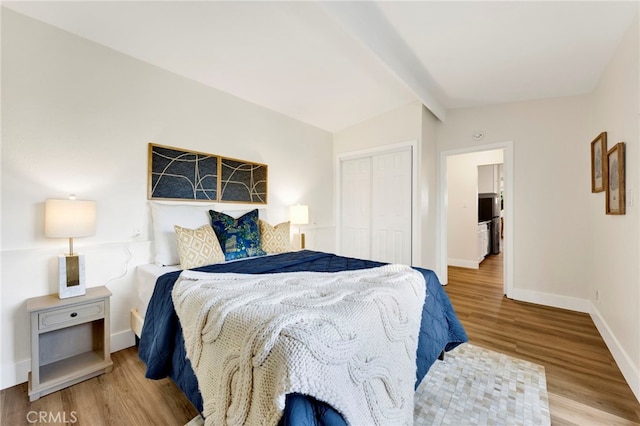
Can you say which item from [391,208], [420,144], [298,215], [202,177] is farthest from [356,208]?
[202,177]

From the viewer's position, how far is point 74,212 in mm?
1767

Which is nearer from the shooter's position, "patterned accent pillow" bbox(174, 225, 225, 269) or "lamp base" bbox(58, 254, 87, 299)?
"lamp base" bbox(58, 254, 87, 299)

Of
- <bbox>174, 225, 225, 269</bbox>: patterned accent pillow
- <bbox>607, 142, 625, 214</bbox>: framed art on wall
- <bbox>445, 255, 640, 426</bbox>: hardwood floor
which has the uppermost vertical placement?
<bbox>607, 142, 625, 214</bbox>: framed art on wall

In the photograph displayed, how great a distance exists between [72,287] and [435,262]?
12.7ft

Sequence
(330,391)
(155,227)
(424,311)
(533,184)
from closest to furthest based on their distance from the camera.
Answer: (330,391) < (424,311) < (155,227) < (533,184)

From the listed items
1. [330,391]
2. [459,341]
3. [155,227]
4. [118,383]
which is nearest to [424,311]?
[459,341]

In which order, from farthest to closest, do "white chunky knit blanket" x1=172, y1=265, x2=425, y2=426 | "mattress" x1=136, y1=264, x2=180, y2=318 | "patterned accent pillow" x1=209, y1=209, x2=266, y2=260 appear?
"patterned accent pillow" x1=209, y1=209, x2=266, y2=260
"mattress" x1=136, y1=264, x2=180, y2=318
"white chunky knit blanket" x1=172, y1=265, x2=425, y2=426

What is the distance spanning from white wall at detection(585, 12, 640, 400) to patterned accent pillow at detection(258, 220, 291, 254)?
2.68m

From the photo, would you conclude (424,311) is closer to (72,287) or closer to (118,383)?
(118,383)

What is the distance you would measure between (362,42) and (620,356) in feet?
9.78

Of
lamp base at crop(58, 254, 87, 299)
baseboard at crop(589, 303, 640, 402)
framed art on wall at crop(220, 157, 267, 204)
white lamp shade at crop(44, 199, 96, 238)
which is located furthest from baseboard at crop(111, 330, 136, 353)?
baseboard at crop(589, 303, 640, 402)

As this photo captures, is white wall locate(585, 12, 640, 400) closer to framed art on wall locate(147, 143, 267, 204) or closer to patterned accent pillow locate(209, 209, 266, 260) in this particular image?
patterned accent pillow locate(209, 209, 266, 260)

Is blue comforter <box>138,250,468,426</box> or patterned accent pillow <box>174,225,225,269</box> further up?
patterned accent pillow <box>174,225,225,269</box>

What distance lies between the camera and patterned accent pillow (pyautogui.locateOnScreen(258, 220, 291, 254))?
2.81m
